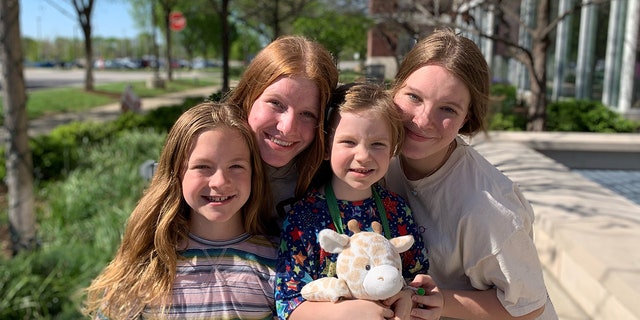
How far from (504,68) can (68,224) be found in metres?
16.5

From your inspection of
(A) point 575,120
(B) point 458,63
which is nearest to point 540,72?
(A) point 575,120

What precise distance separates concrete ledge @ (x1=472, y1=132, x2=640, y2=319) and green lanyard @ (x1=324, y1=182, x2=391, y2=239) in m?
1.18

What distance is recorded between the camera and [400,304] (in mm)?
1425

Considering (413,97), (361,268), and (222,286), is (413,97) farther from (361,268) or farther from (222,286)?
(222,286)

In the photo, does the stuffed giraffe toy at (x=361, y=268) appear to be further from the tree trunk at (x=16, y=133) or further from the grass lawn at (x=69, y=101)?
the grass lawn at (x=69, y=101)

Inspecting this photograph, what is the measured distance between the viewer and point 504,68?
18.7 m

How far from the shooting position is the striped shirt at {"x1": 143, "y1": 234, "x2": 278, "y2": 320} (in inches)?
65.1

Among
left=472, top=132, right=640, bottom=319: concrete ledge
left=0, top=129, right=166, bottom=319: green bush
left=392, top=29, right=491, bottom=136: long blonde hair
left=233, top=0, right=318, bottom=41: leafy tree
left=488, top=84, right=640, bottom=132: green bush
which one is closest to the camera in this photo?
left=392, top=29, right=491, bottom=136: long blonde hair

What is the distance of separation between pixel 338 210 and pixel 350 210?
35mm

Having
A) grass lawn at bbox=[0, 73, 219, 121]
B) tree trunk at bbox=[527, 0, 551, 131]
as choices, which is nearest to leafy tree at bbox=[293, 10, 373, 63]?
tree trunk at bbox=[527, 0, 551, 131]

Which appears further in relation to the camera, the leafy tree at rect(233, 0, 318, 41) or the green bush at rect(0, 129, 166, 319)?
the leafy tree at rect(233, 0, 318, 41)

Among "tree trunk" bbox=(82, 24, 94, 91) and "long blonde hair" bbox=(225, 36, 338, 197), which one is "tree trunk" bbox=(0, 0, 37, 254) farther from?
"tree trunk" bbox=(82, 24, 94, 91)

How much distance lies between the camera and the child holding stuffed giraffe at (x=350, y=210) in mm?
1470

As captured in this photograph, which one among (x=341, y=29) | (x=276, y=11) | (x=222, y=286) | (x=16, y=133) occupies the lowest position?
(x=222, y=286)
